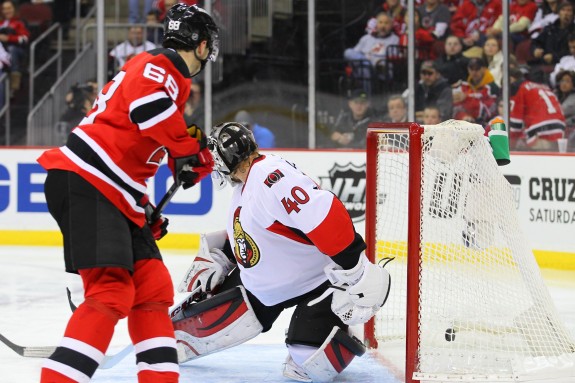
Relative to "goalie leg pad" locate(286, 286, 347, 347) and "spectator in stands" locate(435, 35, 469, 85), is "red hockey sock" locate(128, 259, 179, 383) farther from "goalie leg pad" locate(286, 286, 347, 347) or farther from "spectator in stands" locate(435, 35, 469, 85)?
"spectator in stands" locate(435, 35, 469, 85)

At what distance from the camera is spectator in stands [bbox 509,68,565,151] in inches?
252

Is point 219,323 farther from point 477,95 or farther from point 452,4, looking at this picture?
point 452,4

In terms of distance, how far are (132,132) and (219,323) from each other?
914 millimetres

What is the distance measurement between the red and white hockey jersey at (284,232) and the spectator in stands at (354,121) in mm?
3866

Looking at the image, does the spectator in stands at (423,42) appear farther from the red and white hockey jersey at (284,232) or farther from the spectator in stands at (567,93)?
the red and white hockey jersey at (284,232)

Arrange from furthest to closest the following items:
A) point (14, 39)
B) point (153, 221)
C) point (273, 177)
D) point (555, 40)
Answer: point (14, 39) < point (555, 40) < point (273, 177) < point (153, 221)

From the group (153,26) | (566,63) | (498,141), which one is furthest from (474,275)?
(153,26)

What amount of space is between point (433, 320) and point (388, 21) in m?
4.21

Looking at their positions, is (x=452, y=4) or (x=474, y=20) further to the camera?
(x=452, y=4)

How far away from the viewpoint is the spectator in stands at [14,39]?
7.81m

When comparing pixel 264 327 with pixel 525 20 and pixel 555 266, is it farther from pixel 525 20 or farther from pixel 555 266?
pixel 525 20

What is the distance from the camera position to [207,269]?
336 cm

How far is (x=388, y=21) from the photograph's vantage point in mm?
7141

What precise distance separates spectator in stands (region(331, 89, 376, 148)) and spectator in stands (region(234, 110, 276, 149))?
1.39ft
